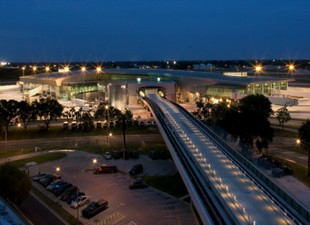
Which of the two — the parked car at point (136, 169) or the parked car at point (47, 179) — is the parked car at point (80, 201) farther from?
the parked car at point (136, 169)

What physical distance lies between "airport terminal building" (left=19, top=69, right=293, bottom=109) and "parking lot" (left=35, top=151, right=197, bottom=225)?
32.0m

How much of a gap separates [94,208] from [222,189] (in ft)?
26.8

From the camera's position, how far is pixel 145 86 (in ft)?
209

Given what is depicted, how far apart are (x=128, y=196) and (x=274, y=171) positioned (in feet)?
30.9

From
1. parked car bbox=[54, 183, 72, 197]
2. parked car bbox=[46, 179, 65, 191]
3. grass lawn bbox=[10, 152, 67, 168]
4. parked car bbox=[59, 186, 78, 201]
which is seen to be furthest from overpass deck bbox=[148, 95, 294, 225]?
grass lawn bbox=[10, 152, 67, 168]

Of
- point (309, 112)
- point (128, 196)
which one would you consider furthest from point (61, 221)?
point (309, 112)

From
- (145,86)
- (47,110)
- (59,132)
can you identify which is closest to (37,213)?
(59,132)

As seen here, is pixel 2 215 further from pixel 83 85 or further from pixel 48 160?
pixel 83 85

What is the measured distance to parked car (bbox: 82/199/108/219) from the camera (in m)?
19.5

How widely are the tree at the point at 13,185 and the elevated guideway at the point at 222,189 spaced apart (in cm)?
846

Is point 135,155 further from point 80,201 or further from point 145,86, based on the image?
point 145,86

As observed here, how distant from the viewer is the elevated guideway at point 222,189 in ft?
Answer: 40.4

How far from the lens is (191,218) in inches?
742

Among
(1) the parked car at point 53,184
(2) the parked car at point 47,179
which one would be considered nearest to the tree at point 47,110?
(2) the parked car at point 47,179
